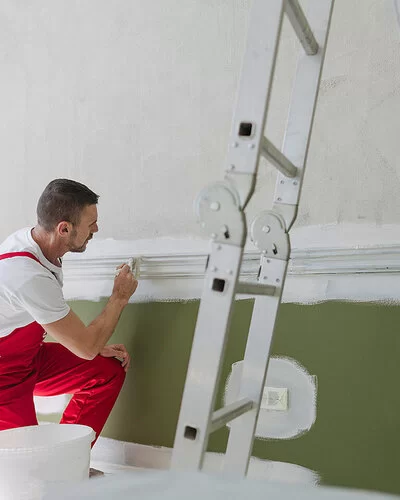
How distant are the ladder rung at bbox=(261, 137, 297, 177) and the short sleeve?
888mm

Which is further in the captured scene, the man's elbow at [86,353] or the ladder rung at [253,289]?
Result: the man's elbow at [86,353]

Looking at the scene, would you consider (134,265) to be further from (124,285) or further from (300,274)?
(300,274)

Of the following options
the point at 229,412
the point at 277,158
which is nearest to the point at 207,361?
the point at 229,412

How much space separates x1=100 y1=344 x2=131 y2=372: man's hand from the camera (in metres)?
2.14

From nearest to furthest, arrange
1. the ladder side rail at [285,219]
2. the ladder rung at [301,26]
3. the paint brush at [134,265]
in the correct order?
the ladder rung at [301,26]
the ladder side rail at [285,219]
the paint brush at [134,265]

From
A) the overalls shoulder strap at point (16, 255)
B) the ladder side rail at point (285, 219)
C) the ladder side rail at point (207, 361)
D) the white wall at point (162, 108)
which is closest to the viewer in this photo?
the ladder side rail at point (207, 361)

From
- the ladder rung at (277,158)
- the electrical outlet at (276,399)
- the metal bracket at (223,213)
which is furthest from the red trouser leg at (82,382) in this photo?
the metal bracket at (223,213)

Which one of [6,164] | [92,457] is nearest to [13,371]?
[92,457]

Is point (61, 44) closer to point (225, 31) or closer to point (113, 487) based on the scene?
point (225, 31)

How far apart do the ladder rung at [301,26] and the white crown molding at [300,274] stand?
654mm

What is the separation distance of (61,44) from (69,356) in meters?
1.21

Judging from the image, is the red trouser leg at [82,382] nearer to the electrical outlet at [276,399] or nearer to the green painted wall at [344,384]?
the green painted wall at [344,384]

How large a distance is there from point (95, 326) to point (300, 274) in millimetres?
704

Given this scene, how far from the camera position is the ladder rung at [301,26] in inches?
48.3
